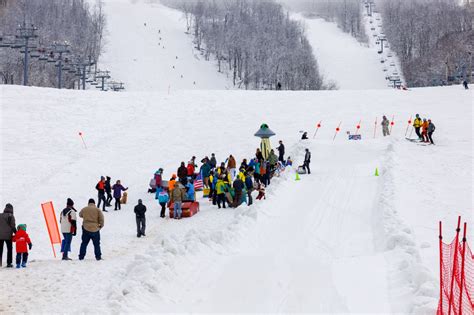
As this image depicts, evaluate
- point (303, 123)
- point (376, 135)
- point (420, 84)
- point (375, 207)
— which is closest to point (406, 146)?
point (376, 135)

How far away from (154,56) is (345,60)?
1939 inches

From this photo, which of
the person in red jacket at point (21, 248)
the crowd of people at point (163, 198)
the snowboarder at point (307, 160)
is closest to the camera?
the person in red jacket at point (21, 248)

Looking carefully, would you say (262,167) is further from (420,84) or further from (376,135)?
(420,84)

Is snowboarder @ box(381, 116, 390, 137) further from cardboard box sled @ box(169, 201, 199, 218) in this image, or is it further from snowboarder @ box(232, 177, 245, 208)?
cardboard box sled @ box(169, 201, 199, 218)

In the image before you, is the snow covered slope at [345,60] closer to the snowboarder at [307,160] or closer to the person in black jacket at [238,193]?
the snowboarder at [307,160]

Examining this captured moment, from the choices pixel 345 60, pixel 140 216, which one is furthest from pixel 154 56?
pixel 140 216

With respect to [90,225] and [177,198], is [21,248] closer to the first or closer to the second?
[90,225]

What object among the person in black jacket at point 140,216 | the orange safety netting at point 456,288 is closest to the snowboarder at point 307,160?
the person in black jacket at point 140,216

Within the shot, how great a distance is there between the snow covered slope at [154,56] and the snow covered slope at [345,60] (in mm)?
26461

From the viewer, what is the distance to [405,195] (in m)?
19.2

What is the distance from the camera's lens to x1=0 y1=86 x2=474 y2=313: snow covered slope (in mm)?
9703

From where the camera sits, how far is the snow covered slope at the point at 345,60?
382ft

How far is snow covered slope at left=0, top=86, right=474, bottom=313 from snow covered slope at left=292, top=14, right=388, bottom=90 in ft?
230

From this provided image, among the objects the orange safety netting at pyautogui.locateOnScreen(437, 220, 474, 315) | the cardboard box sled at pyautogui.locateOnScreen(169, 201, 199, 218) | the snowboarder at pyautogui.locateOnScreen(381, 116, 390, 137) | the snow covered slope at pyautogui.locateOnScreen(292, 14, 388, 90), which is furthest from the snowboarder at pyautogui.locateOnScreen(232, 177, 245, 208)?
the snow covered slope at pyautogui.locateOnScreen(292, 14, 388, 90)
